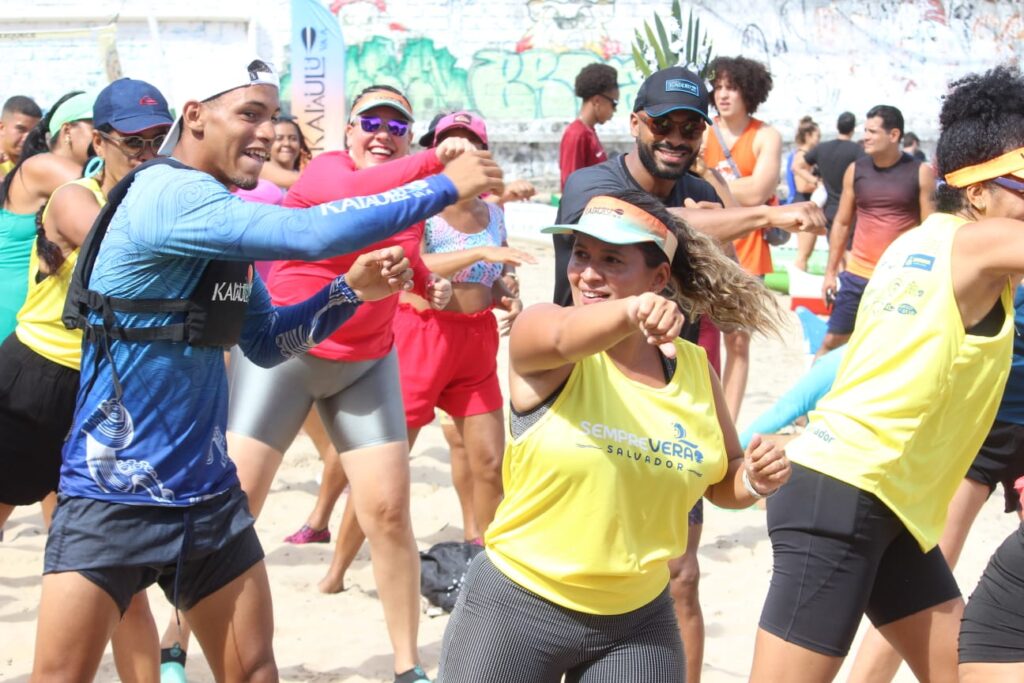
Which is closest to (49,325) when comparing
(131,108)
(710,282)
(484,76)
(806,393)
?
(131,108)

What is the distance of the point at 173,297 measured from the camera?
3109mm

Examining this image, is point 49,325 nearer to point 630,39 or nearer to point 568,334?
point 568,334

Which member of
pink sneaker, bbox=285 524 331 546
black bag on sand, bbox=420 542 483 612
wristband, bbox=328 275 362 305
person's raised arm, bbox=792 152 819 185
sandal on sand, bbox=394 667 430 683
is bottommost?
pink sneaker, bbox=285 524 331 546

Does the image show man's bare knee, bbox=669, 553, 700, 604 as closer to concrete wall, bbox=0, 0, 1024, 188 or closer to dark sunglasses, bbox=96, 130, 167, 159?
dark sunglasses, bbox=96, 130, 167, 159

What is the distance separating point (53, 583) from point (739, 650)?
120 inches

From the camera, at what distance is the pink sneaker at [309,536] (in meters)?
6.47

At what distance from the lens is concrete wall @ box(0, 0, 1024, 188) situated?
68.6ft

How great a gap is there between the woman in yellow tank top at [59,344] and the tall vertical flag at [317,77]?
714 cm

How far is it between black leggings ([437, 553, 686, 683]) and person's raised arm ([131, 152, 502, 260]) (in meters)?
0.89

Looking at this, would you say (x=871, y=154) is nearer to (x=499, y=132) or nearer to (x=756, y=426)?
(x=756, y=426)

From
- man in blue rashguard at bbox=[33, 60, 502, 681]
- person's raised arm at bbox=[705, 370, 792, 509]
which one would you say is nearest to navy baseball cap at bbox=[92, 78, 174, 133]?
man in blue rashguard at bbox=[33, 60, 502, 681]

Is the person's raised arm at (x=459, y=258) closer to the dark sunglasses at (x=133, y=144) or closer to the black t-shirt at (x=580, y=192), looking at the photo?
the black t-shirt at (x=580, y=192)

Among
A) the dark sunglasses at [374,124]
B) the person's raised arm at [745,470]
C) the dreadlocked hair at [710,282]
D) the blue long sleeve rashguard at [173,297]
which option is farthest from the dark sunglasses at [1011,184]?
the dark sunglasses at [374,124]

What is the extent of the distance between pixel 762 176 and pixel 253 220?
454 cm
